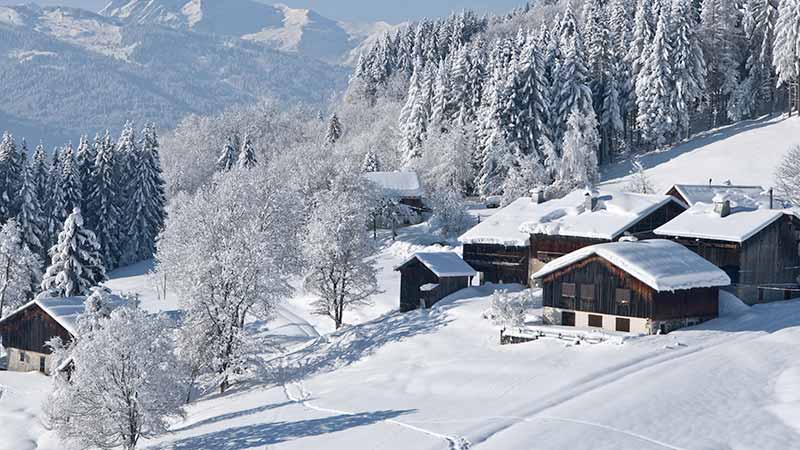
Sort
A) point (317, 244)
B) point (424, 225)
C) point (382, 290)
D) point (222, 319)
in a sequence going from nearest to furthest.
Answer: point (222, 319), point (317, 244), point (382, 290), point (424, 225)

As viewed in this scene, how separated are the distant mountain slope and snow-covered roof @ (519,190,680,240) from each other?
22904mm

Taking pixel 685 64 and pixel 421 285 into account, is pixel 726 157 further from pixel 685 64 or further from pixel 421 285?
pixel 421 285

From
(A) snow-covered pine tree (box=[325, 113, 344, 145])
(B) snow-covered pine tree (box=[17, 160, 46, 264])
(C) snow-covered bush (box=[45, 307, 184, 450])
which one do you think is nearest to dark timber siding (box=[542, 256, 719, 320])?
(C) snow-covered bush (box=[45, 307, 184, 450])

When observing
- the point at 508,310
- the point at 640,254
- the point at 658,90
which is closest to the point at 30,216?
the point at 508,310

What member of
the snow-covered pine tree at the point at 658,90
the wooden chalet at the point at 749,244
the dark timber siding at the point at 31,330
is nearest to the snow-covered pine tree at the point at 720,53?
the snow-covered pine tree at the point at 658,90

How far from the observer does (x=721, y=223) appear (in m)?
55.0

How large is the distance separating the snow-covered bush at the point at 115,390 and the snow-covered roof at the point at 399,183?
54735 millimetres

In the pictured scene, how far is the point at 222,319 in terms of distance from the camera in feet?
175

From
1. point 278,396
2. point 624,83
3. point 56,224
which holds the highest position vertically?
point 624,83

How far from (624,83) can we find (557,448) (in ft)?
256

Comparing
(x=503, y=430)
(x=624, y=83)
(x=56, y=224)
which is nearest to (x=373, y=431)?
(x=503, y=430)

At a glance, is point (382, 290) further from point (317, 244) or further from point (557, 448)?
point (557, 448)

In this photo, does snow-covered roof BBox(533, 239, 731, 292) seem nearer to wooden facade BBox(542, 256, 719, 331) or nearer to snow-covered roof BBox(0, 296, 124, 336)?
wooden facade BBox(542, 256, 719, 331)

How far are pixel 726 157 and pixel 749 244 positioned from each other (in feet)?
124
